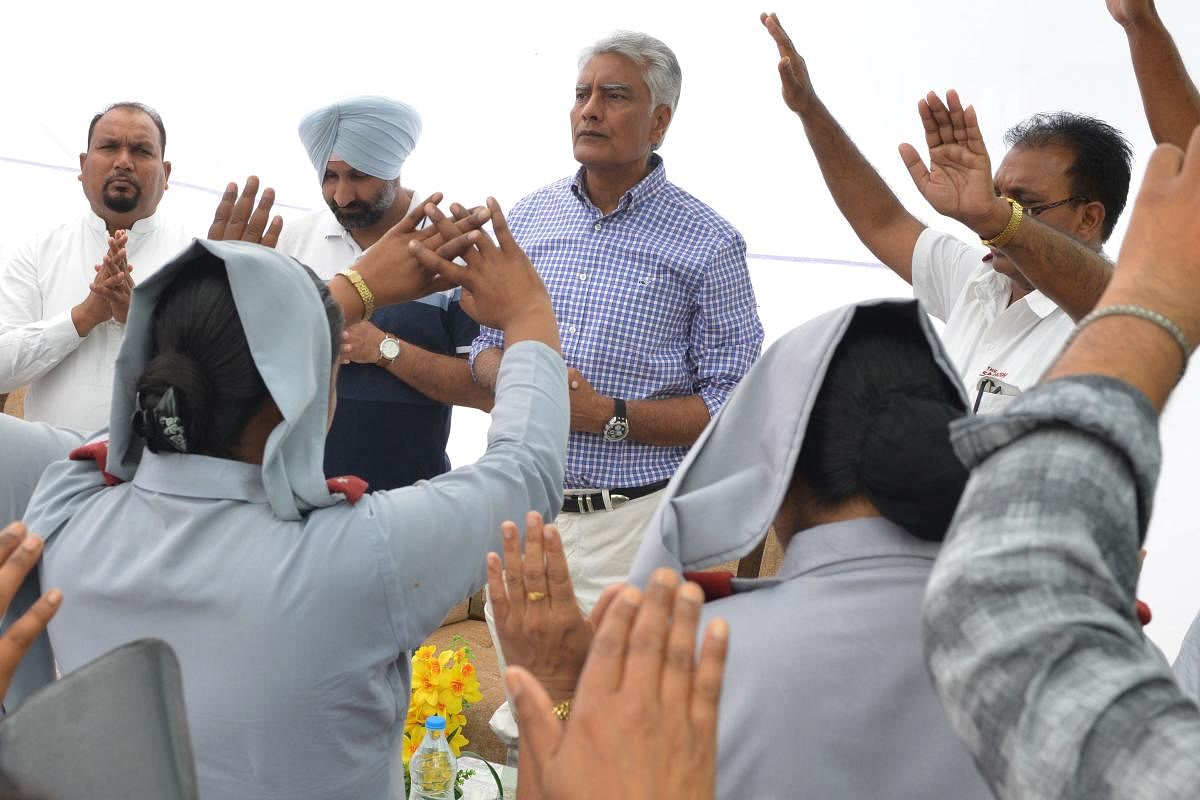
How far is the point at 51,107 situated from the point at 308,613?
4.52 metres

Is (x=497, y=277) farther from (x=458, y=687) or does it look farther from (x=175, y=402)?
(x=458, y=687)

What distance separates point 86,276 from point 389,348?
1.23 m

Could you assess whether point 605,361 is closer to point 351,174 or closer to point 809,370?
point 351,174

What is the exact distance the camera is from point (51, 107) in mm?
5102

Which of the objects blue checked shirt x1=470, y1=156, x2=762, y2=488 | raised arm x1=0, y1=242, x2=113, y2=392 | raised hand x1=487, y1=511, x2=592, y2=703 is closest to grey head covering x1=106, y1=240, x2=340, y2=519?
raised hand x1=487, y1=511, x2=592, y2=703

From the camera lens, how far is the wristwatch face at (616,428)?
2.75 m

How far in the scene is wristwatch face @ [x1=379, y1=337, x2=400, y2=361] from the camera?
283 centimetres

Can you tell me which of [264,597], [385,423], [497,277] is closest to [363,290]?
[497,277]

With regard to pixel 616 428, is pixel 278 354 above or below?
above

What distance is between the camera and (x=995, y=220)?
227 centimetres

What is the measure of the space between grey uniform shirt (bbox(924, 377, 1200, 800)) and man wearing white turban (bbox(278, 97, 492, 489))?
6.93 ft

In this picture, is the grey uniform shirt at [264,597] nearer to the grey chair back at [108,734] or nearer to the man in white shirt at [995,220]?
the grey chair back at [108,734]

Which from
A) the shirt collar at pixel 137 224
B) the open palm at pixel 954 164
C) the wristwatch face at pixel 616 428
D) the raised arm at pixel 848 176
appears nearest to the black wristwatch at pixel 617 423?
the wristwatch face at pixel 616 428

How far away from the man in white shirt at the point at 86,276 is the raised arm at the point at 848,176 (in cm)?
178
